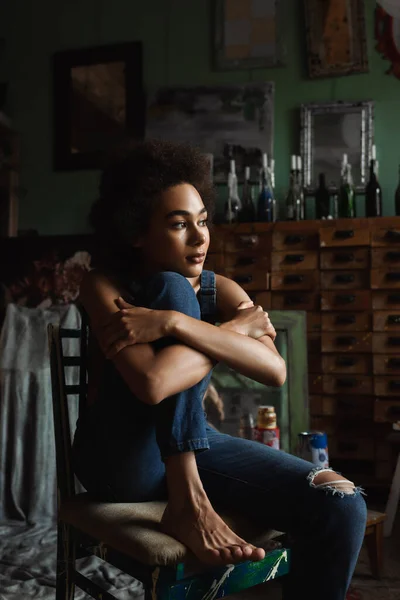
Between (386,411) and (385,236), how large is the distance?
86 cm

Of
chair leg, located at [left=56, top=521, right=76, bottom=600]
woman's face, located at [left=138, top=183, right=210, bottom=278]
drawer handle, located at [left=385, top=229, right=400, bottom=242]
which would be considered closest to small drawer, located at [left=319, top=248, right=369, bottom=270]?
drawer handle, located at [left=385, top=229, right=400, bottom=242]

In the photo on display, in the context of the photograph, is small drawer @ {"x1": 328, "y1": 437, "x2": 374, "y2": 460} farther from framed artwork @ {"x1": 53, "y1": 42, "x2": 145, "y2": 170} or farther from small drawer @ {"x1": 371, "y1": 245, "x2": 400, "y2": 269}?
framed artwork @ {"x1": 53, "y1": 42, "x2": 145, "y2": 170}

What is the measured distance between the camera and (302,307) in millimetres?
3078

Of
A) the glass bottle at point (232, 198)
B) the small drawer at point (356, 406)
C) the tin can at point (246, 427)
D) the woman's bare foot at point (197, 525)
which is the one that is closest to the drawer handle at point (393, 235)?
the small drawer at point (356, 406)

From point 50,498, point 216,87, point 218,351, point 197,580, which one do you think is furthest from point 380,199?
point 197,580

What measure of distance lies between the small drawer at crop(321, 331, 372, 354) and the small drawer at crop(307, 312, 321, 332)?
0.15ft

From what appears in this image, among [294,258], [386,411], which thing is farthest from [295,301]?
[386,411]

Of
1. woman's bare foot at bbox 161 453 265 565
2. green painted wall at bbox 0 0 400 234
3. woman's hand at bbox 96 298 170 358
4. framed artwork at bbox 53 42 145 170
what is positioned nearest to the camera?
woman's bare foot at bbox 161 453 265 565

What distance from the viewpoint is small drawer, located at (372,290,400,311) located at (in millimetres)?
2963

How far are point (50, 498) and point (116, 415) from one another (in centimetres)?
164

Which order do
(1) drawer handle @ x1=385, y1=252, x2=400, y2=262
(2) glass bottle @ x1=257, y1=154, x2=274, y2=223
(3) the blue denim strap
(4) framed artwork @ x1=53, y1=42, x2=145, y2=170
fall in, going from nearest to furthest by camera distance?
(3) the blue denim strap
(1) drawer handle @ x1=385, y1=252, x2=400, y2=262
(2) glass bottle @ x1=257, y1=154, x2=274, y2=223
(4) framed artwork @ x1=53, y1=42, x2=145, y2=170

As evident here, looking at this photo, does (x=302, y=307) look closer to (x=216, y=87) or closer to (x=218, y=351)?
(x=216, y=87)

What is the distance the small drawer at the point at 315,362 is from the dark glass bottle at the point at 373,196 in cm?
89

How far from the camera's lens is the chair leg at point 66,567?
1270mm
